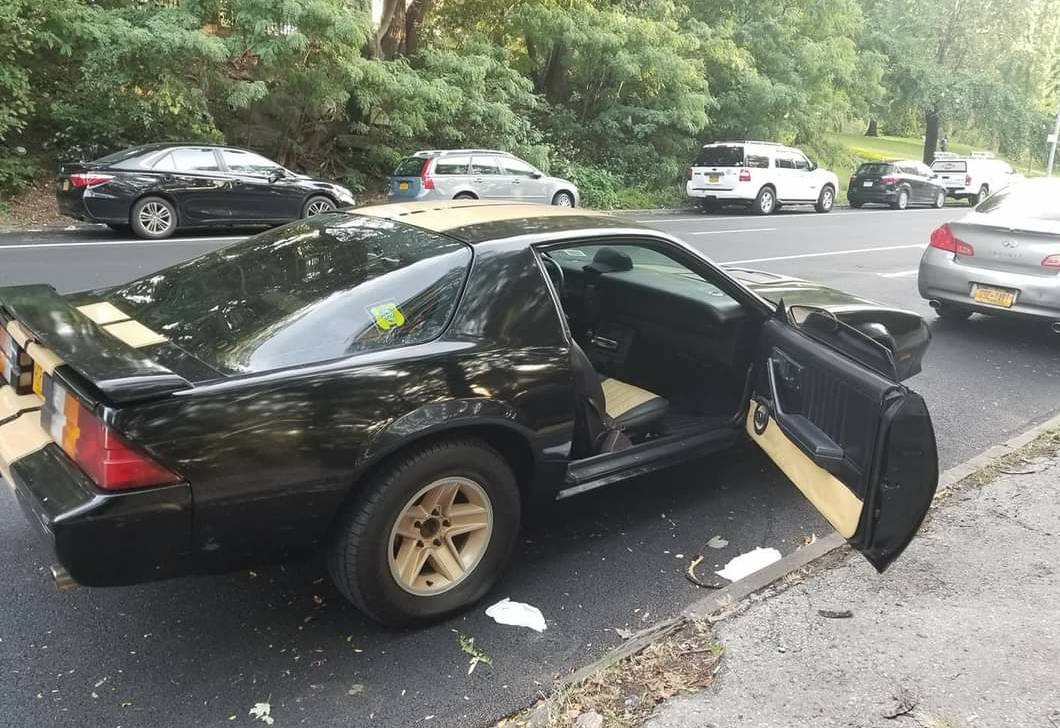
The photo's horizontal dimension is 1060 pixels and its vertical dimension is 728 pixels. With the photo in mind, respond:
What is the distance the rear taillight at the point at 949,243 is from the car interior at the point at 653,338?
460cm

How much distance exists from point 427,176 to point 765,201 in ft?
33.0

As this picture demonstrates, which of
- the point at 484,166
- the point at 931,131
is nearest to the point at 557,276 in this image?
the point at 484,166

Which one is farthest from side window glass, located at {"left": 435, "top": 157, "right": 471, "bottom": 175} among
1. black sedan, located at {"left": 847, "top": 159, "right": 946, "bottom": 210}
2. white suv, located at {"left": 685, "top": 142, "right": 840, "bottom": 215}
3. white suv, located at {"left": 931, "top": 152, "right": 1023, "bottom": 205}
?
white suv, located at {"left": 931, "top": 152, "right": 1023, "bottom": 205}

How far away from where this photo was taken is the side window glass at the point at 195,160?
1276 cm

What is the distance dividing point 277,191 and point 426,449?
1185cm

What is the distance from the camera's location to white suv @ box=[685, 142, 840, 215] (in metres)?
21.0

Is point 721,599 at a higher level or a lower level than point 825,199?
lower

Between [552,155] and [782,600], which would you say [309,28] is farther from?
[782,600]

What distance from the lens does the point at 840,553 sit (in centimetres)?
360

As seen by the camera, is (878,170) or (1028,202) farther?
(878,170)

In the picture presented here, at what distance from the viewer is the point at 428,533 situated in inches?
118

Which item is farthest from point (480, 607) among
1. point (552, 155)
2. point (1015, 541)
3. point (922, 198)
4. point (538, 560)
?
point (922, 198)

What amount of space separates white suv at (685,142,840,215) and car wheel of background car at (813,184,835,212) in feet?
2.81

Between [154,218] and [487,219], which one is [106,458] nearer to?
[487,219]
